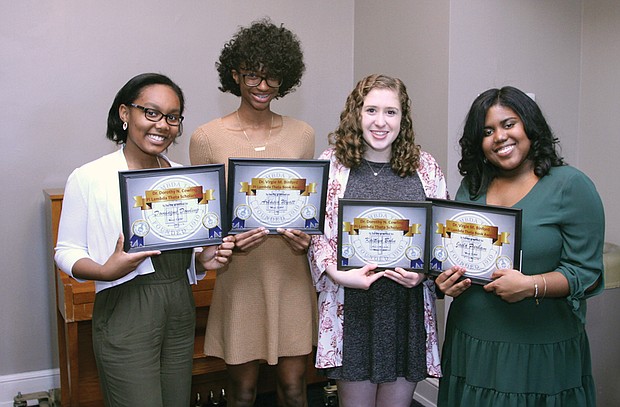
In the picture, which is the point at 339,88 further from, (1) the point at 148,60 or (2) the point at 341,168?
(2) the point at 341,168

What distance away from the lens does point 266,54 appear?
226 centimetres

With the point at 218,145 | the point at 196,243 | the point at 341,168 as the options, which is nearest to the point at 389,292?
the point at 341,168

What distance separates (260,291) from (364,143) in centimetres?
65

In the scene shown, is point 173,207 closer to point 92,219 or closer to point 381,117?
point 92,219

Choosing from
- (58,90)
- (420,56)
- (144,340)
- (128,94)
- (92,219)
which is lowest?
(144,340)

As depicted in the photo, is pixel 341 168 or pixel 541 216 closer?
pixel 541 216

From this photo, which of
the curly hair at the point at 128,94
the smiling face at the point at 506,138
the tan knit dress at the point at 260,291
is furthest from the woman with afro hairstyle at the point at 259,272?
the smiling face at the point at 506,138

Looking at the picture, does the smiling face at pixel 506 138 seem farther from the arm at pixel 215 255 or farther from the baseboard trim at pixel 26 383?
the baseboard trim at pixel 26 383

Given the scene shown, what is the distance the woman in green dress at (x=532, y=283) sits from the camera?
184cm

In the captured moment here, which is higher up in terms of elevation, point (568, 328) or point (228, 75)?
point (228, 75)

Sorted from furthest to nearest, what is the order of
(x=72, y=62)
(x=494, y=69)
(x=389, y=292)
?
(x=72, y=62) < (x=494, y=69) < (x=389, y=292)

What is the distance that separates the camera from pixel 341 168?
Answer: 84.7 inches

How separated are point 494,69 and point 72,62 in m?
2.26

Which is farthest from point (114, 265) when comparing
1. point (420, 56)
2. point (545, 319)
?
point (420, 56)
